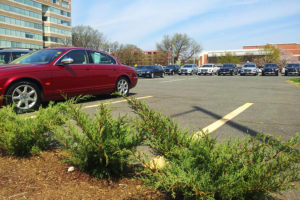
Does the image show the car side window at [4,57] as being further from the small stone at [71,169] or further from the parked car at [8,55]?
the small stone at [71,169]

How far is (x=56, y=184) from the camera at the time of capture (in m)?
2.14

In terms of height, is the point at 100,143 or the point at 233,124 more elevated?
the point at 100,143

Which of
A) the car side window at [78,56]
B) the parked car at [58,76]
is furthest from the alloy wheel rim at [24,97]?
the car side window at [78,56]

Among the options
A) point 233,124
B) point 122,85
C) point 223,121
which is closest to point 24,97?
point 122,85

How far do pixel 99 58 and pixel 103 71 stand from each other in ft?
1.46

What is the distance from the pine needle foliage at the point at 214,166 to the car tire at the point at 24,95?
4.45 metres

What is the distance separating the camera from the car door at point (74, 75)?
6.66 metres

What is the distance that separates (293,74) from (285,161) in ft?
124

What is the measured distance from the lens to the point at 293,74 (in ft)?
115

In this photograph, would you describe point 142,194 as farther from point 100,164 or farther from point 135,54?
point 135,54

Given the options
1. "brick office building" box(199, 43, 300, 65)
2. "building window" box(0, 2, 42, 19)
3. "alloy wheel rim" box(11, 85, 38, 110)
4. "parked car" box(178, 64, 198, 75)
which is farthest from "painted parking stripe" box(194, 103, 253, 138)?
"brick office building" box(199, 43, 300, 65)

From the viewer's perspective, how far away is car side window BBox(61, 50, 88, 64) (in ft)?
23.5

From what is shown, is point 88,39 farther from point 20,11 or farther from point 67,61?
point 67,61

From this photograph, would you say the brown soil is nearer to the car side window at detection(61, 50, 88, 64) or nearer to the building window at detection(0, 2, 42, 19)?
the car side window at detection(61, 50, 88, 64)
